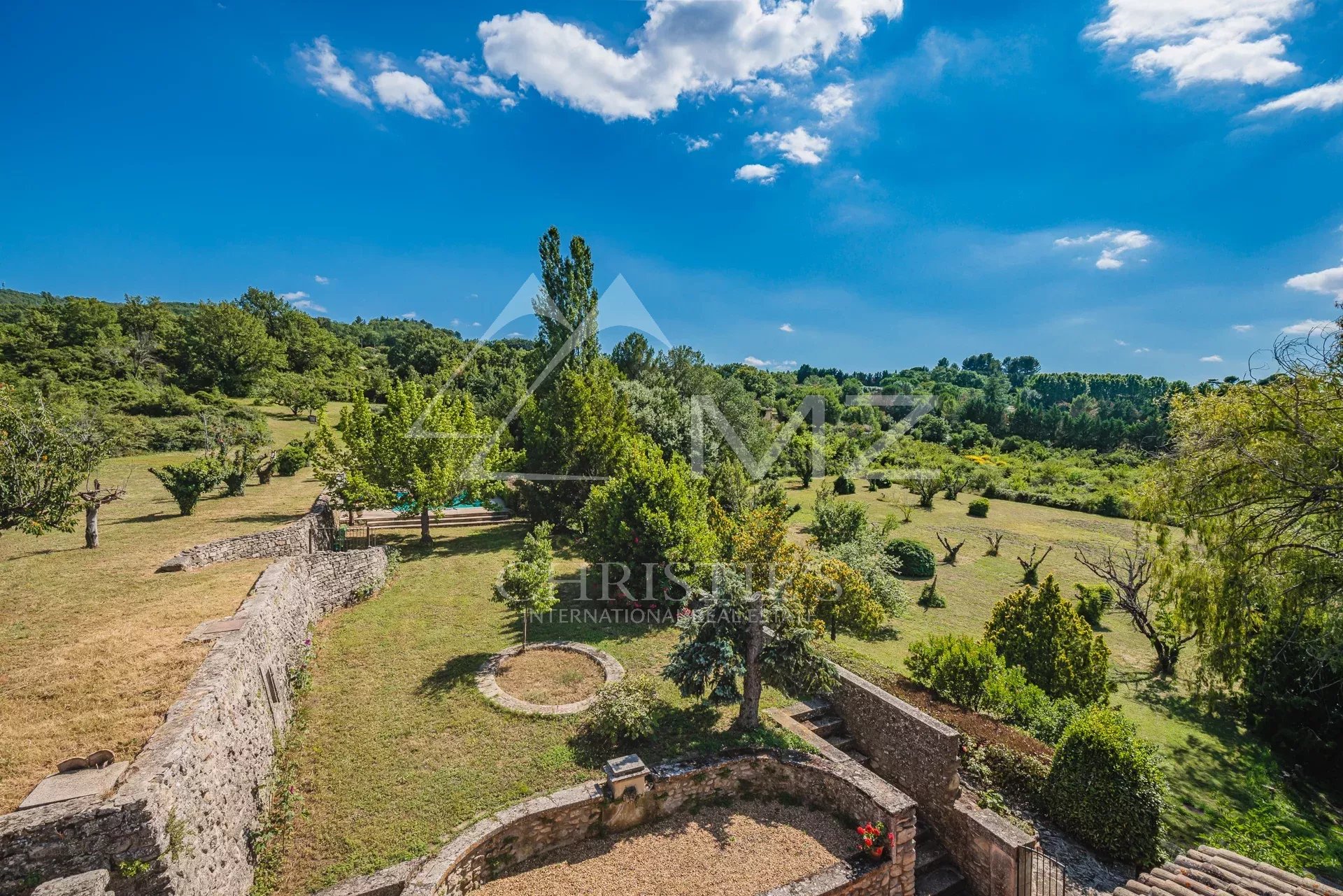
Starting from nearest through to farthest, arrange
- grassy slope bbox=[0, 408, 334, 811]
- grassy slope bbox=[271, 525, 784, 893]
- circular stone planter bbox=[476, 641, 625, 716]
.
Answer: grassy slope bbox=[0, 408, 334, 811]
grassy slope bbox=[271, 525, 784, 893]
circular stone planter bbox=[476, 641, 625, 716]

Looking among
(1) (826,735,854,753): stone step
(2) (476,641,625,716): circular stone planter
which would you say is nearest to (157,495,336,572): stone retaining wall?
(2) (476,641,625,716): circular stone planter

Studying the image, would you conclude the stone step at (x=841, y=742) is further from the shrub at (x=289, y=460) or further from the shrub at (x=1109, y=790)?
the shrub at (x=289, y=460)

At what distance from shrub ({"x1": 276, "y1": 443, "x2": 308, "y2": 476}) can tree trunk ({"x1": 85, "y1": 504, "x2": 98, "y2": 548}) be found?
13395 mm

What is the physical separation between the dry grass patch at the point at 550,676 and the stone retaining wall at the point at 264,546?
21.6 feet

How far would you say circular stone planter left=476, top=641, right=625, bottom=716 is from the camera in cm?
968

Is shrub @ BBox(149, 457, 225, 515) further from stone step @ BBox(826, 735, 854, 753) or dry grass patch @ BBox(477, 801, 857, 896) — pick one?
stone step @ BBox(826, 735, 854, 753)

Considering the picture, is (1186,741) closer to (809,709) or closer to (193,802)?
(809,709)

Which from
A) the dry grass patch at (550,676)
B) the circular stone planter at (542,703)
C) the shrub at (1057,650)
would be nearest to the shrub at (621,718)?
the circular stone planter at (542,703)

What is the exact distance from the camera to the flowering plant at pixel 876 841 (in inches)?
291

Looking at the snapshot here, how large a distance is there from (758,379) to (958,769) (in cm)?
7864

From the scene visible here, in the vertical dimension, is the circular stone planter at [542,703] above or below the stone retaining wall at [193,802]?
below

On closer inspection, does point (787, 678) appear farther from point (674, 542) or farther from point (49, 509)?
point (49, 509)

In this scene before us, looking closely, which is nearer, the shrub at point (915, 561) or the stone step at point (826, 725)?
the stone step at point (826, 725)

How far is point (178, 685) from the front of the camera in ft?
23.2
